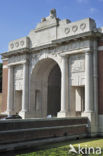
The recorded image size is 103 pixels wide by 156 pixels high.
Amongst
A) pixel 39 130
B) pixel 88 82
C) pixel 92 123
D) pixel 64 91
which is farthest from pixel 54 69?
pixel 39 130

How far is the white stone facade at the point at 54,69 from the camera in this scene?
822 inches

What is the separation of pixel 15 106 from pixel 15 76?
3.23 m

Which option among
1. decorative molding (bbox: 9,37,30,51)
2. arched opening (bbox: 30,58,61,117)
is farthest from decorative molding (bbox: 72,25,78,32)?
decorative molding (bbox: 9,37,30,51)

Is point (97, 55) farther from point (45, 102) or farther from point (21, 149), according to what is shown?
point (21, 149)

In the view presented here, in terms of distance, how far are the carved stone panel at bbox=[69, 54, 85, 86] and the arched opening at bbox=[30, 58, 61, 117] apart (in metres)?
3.31

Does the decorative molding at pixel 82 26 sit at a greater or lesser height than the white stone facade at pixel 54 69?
greater

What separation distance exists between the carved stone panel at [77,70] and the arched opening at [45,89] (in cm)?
331

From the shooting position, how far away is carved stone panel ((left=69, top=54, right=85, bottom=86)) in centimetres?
2155

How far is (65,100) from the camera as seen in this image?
21969 millimetres

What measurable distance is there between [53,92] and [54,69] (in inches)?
99.9

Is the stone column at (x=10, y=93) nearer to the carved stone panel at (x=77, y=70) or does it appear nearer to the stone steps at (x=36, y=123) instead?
the carved stone panel at (x=77, y=70)

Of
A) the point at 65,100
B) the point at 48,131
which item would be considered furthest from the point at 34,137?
the point at 65,100

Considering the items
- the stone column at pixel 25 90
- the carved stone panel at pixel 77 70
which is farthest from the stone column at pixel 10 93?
the carved stone panel at pixel 77 70

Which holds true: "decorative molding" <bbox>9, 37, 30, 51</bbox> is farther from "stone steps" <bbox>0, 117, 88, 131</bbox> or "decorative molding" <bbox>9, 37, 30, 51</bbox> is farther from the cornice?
"stone steps" <bbox>0, 117, 88, 131</bbox>
